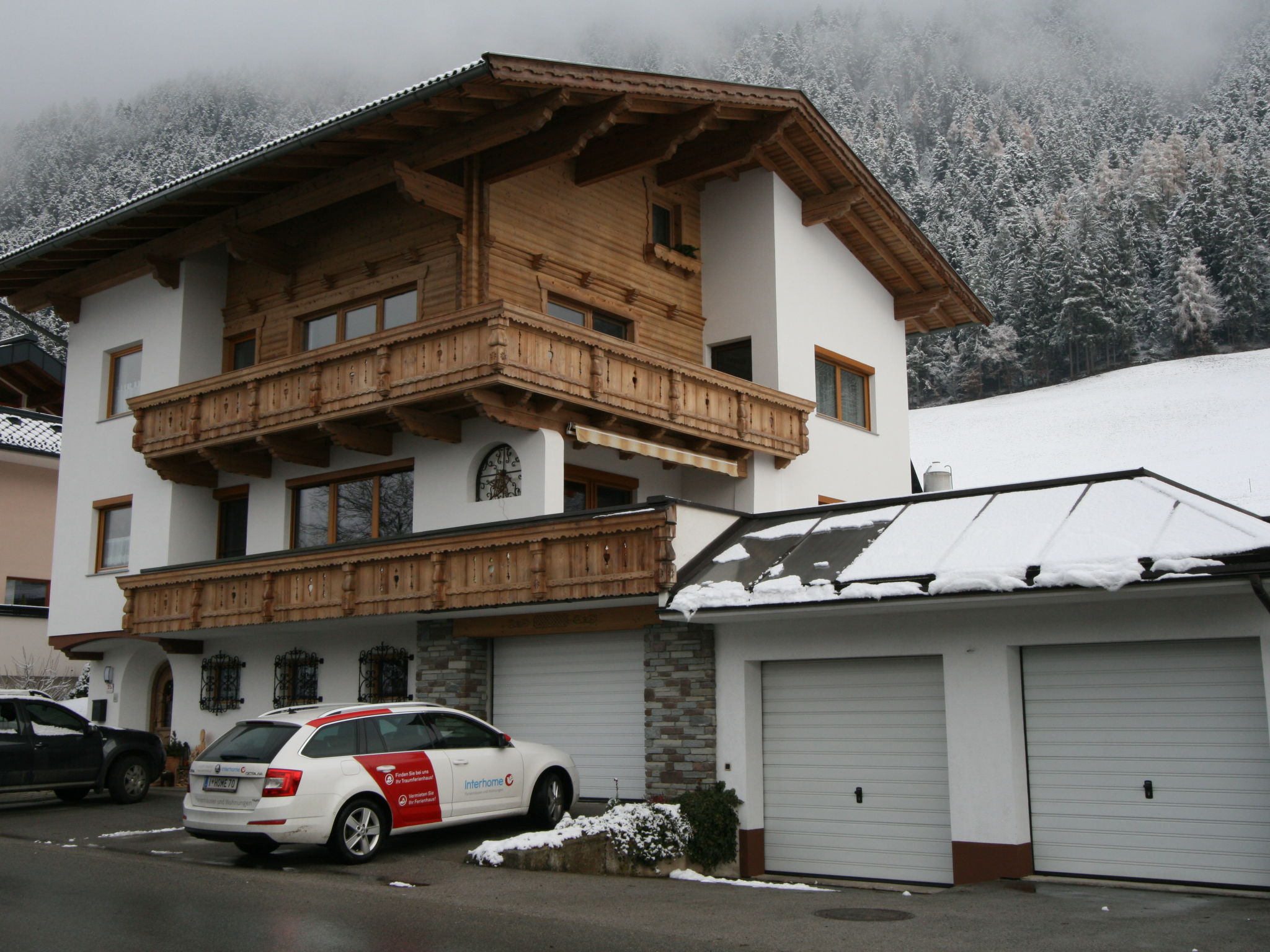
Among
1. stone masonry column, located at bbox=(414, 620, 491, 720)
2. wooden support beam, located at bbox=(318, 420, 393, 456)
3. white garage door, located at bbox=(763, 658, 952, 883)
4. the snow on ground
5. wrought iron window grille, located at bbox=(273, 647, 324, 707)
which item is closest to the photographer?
white garage door, located at bbox=(763, 658, 952, 883)

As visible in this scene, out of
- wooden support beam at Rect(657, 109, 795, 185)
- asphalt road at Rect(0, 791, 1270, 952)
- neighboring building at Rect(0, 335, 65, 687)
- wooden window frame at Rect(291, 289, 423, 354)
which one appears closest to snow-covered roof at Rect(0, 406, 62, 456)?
neighboring building at Rect(0, 335, 65, 687)

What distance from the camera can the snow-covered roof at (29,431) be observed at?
33.4 meters

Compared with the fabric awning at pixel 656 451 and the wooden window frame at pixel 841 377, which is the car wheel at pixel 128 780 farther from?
the wooden window frame at pixel 841 377

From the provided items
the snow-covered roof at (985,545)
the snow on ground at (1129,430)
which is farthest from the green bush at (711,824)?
the snow on ground at (1129,430)

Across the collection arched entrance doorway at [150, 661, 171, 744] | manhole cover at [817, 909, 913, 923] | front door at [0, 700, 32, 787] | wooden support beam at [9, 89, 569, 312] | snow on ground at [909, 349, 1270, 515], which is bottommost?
manhole cover at [817, 909, 913, 923]

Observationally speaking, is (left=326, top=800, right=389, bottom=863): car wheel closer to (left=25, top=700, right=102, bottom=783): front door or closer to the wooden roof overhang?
(left=25, top=700, right=102, bottom=783): front door

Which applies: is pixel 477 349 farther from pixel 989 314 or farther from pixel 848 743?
pixel 989 314

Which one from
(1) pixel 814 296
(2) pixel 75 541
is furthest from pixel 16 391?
(1) pixel 814 296

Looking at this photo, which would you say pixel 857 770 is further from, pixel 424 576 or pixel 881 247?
pixel 881 247

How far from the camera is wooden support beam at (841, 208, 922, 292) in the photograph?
A: 25516 millimetres

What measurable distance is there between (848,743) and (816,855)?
1.40 m

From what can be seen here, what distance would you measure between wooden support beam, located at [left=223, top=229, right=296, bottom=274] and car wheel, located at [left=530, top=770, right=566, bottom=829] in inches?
484

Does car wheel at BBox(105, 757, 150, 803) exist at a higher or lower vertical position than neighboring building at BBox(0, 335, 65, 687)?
lower

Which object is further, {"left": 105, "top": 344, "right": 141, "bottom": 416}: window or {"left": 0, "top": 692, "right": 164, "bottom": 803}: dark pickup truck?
{"left": 105, "top": 344, "right": 141, "bottom": 416}: window
